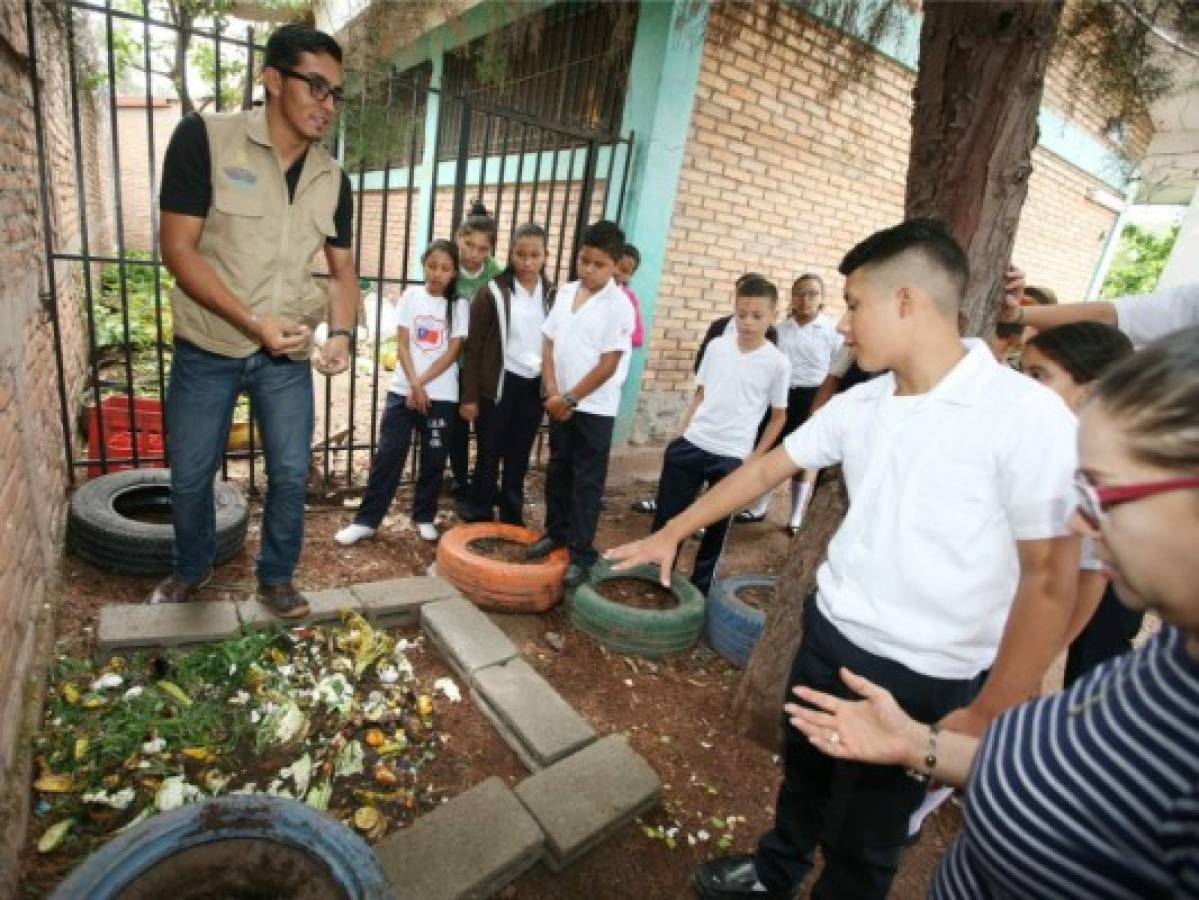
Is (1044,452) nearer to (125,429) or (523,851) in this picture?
(523,851)

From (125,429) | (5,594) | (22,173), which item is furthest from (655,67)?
(5,594)

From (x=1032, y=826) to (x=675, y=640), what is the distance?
9.00ft

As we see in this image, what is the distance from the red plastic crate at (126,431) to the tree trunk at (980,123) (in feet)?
16.9

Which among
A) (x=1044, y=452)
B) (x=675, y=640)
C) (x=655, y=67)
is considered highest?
(x=655, y=67)

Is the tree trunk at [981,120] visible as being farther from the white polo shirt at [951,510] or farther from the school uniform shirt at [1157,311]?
the white polo shirt at [951,510]

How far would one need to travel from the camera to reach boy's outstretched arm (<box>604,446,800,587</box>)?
197 centimetres

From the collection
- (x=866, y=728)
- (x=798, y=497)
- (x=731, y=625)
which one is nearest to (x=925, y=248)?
(x=866, y=728)

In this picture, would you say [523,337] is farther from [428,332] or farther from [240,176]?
[240,176]

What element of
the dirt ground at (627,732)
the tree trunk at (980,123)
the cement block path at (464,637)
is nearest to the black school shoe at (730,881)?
the dirt ground at (627,732)

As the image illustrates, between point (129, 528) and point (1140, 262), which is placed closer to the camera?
point (129, 528)

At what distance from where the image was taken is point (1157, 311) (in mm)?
2814

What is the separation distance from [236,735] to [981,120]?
366cm

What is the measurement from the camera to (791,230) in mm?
6957

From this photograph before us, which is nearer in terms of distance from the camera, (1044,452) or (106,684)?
(1044,452)
